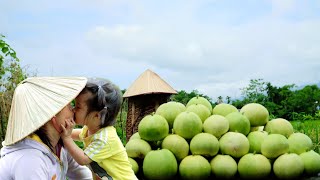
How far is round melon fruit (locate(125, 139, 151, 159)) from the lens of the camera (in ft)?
11.0

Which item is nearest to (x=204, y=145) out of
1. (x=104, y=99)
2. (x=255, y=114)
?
→ (x=255, y=114)

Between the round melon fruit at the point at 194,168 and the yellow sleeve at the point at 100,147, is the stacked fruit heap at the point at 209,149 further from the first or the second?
the yellow sleeve at the point at 100,147

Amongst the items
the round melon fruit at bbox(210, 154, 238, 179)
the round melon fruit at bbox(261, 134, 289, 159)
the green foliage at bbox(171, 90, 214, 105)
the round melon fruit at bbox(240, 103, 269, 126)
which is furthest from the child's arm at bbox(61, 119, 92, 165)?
the green foliage at bbox(171, 90, 214, 105)

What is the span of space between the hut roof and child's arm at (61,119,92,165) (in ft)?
6.61

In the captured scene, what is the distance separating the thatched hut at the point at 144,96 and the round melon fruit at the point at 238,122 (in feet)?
2.57

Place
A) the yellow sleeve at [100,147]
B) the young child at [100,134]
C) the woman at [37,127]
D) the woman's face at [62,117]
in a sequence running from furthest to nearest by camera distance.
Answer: the yellow sleeve at [100,147]
the young child at [100,134]
the woman's face at [62,117]
the woman at [37,127]

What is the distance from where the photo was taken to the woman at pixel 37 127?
5.32ft

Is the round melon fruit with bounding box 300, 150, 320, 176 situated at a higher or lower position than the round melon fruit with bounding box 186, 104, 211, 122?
lower

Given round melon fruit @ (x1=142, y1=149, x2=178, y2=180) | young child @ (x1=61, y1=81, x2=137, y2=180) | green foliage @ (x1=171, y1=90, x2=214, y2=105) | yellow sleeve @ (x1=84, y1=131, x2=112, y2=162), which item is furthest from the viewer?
green foliage @ (x1=171, y1=90, x2=214, y2=105)

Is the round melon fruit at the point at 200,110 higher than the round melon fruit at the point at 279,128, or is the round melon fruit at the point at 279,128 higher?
the round melon fruit at the point at 200,110

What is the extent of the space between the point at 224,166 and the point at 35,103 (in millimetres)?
1879

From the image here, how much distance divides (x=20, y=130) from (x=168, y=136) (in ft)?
5.94

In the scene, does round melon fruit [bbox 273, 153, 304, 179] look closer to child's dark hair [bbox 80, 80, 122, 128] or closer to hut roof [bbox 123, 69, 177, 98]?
hut roof [bbox 123, 69, 177, 98]

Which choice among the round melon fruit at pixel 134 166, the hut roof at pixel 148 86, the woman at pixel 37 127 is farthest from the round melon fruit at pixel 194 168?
the woman at pixel 37 127
